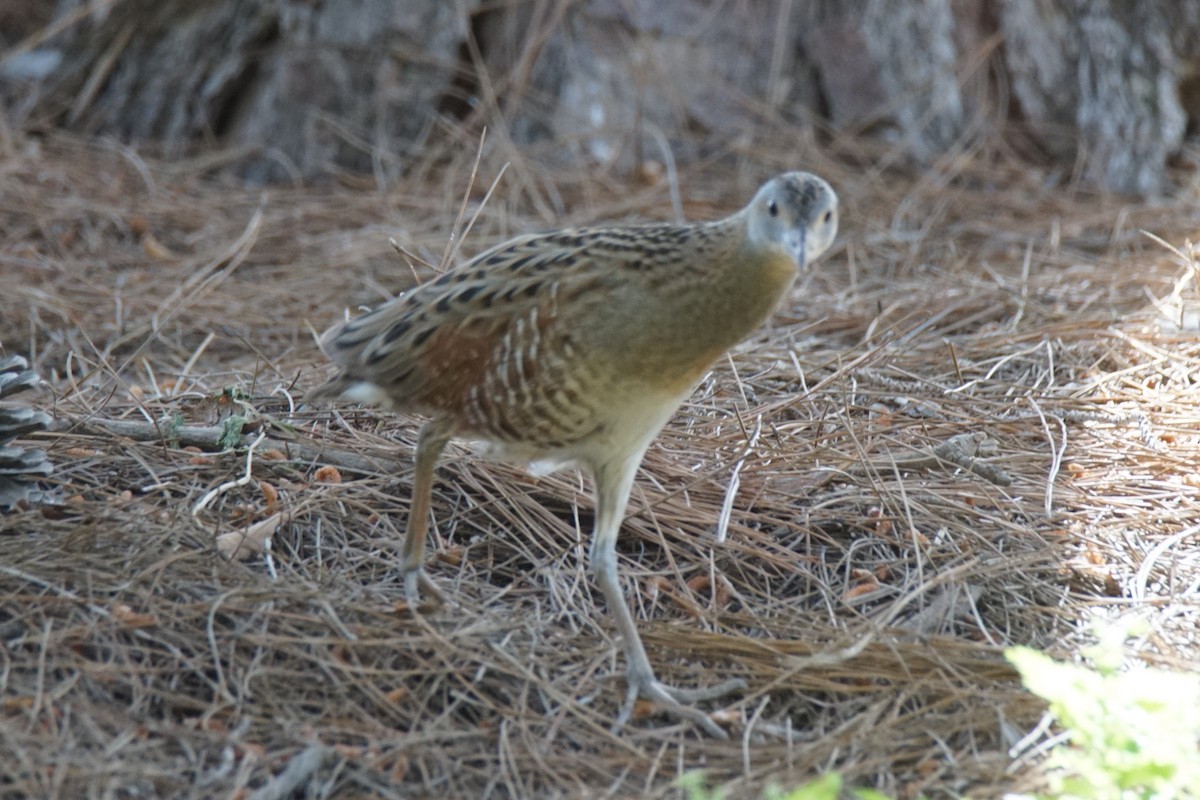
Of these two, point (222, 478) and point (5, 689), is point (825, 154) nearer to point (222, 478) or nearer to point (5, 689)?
point (222, 478)

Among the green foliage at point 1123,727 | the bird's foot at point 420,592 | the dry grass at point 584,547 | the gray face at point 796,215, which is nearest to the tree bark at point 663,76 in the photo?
the dry grass at point 584,547

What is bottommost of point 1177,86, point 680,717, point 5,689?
point 680,717

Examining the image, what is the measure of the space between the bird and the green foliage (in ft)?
3.32

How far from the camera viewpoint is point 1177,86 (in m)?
7.70

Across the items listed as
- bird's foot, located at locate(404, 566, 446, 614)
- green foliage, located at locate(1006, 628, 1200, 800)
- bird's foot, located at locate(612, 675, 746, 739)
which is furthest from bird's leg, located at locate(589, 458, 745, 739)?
green foliage, located at locate(1006, 628, 1200, 800)

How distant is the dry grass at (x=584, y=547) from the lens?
10.7 feet

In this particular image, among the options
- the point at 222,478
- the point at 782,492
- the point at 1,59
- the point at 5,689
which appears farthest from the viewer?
the point at 1,59

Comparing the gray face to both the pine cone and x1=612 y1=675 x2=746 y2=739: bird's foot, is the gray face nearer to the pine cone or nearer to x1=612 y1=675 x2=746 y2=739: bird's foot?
x1=612 y1=675 x2=746 y2=739: bird's foot

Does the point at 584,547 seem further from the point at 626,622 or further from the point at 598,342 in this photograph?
the point at 598,342

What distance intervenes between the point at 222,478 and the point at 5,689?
43.5 inches

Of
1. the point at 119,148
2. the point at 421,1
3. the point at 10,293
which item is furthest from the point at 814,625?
the point at 119,148

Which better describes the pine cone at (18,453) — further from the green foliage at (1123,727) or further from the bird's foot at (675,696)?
the green foliage at (1123,727)

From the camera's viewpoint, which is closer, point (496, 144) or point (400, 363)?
point (400, 363)

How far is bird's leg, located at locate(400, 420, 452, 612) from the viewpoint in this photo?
3814mm
